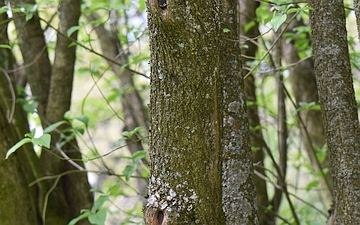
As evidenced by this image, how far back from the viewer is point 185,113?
3.92 ft

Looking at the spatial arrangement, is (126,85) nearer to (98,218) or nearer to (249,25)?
(249,25)

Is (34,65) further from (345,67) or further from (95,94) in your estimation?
(95,94)

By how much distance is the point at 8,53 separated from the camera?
2.74 meters

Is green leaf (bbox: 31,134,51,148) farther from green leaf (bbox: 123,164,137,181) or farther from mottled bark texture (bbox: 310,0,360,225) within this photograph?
mottled bark texture (bbox: 310,0,360,225)

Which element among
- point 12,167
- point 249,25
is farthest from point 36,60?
point 249,25

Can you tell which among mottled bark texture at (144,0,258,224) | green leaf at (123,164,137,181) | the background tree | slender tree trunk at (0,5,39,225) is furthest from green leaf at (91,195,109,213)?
mottled bark texture at (144,0,258,224)

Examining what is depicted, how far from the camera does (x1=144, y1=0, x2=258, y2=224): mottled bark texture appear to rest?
117 centimetres

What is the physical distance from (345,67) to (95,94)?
20.7ft

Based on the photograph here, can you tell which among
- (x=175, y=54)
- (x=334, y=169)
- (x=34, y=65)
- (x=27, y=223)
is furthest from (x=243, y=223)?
(x=34, y=65)

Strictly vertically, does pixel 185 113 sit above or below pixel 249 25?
below

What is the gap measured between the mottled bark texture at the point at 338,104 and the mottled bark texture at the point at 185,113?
699 mm

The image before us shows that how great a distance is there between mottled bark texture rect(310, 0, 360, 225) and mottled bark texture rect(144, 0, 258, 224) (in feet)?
2.29

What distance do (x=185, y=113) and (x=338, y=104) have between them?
2.61ft

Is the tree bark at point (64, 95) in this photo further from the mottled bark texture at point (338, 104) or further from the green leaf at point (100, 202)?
the mottled bark texture at point (338, 104)
